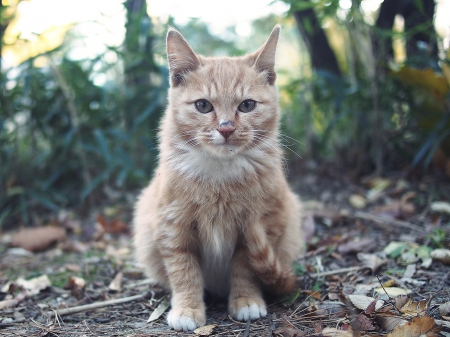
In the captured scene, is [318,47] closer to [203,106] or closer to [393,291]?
[203,106]

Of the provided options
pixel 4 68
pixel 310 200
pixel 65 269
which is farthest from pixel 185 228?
pixel 4 68

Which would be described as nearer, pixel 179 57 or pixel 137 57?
pixel 179 57

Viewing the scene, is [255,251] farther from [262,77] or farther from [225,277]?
[262,77]

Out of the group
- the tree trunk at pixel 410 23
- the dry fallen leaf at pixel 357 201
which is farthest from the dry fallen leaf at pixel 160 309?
the tree trunk at pixel 410 23

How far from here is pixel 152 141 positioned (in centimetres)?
469

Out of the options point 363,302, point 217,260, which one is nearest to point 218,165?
point 217,260

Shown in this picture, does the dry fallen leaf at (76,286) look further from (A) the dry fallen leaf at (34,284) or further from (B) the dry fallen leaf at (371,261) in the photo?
(B) the dry fallen leaf at (371,261)

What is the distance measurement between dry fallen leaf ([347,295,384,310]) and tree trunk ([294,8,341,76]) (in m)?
3.51

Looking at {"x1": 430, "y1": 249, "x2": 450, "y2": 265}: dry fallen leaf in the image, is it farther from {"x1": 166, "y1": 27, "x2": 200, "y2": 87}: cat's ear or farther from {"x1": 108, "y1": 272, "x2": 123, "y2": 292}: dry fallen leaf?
{"x1": 108, "y1": 272, "x2": 123, "y2": 292}: dry fallen leaf

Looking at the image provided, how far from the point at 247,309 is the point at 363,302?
1.96 feet

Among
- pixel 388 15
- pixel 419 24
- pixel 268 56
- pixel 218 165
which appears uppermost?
pixel 388 15

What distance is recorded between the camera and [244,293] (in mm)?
2287

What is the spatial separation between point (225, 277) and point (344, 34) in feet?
10.8

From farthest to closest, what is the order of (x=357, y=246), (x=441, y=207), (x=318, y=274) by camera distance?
1. (x=441, y=207)
2. (x=357, y=246)
3. (x=318, y=274)
